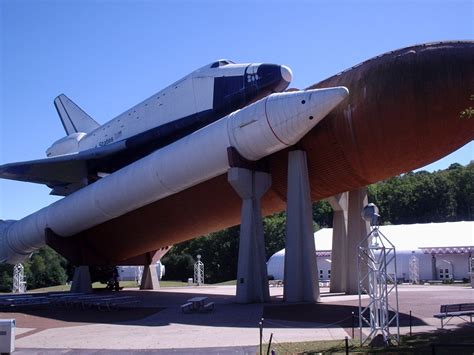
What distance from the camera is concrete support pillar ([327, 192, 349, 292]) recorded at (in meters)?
23.9

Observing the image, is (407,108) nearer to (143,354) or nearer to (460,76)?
(460,76)

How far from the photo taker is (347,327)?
42.5ft

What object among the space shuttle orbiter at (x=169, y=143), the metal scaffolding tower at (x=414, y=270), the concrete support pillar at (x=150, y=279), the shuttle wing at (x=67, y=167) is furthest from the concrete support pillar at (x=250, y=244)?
the metal scaffolding tower at (x=414, y=270)

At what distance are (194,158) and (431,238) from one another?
25231 millimetres

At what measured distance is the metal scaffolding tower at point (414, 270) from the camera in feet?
118

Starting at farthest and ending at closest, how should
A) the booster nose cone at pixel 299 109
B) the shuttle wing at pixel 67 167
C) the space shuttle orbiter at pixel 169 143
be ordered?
the shuttle wing at pixel 67 167 → the space shuttle orbiter at pixel 169 143 → the booster nose cone at pixel 299 109

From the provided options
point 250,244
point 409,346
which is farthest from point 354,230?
point 409,346

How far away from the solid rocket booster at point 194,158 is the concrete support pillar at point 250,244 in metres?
0.79

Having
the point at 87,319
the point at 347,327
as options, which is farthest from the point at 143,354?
the point at 87,319

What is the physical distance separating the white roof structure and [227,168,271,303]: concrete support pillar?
21.6 metres

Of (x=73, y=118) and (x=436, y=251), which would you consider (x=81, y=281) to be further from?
(x=436, y=251)

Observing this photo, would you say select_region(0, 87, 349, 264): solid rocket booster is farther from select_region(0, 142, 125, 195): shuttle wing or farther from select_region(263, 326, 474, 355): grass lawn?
select_region(263, 326, 474, 355): grass lawn

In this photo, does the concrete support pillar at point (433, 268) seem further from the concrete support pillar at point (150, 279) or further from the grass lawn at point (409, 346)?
the grass lawn at point (409, 346)

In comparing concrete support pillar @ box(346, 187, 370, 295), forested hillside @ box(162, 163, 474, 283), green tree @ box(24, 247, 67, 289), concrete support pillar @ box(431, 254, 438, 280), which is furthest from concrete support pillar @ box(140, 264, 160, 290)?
forested hillside @ box(162, 163, 474, 283)
